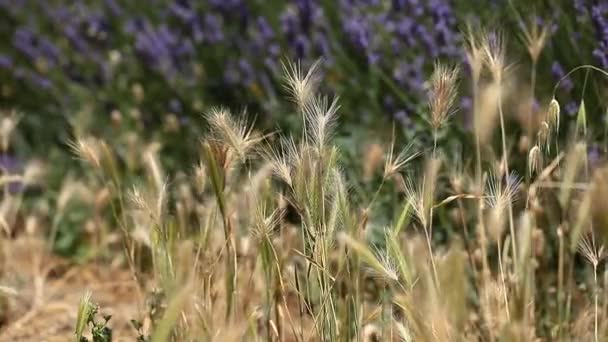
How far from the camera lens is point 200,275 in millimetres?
2078

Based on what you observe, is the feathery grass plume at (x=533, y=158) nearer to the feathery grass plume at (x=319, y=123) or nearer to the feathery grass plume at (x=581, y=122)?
the feathery grass plume at (x=581, y=122)

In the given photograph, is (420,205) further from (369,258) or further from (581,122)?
(581,122)

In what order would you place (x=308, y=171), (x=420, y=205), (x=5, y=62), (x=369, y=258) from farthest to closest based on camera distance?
(x=5, y=62), (x=308, y=171), (x=420, y=205), (x=369, y=258)

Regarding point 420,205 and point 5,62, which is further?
point 5,62

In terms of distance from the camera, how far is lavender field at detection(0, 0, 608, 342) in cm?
181

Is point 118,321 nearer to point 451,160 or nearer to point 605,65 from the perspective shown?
point 451,160

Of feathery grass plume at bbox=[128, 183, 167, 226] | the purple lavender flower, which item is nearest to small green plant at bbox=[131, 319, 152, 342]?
feathery grass plume at bbox=[128, 183, 167, 226]

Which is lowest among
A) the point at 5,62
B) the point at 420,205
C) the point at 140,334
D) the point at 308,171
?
the point at 140,334

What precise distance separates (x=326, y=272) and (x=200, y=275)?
392 millimetres

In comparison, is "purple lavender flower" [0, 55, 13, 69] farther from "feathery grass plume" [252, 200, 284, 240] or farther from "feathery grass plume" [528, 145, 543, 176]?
"feathery grass plume" [528, 145, 543, 176]

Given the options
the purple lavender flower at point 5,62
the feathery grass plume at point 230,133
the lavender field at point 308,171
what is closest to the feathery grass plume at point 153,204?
the lavender field at point 308,171

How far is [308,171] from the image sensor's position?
1.88m

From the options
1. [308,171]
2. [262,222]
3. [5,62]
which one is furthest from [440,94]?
[5,62]

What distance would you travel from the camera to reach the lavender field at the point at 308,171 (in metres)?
1.81
